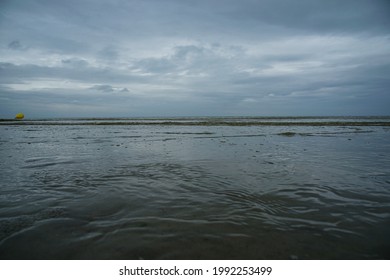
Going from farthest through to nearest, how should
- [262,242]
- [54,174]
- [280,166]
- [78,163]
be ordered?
[78,163]
[280,166]
[54,174]
[262,242]

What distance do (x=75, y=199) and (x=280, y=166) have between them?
6.82 m

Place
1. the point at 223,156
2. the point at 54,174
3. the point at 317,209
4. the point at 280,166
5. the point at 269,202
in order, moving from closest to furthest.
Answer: the point at 317,209 → the point at 269,202 → the point at 54,174 → the point at 280,166 → the point at 223,156

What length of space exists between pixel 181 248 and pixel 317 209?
9.64ft

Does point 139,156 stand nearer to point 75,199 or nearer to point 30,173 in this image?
point 30,173

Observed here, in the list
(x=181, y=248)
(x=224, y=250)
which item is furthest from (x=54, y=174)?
(x=224, y=250)

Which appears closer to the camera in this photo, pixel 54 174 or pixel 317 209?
pixel 317 209

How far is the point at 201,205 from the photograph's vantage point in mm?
4602

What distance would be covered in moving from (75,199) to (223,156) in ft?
22.5
